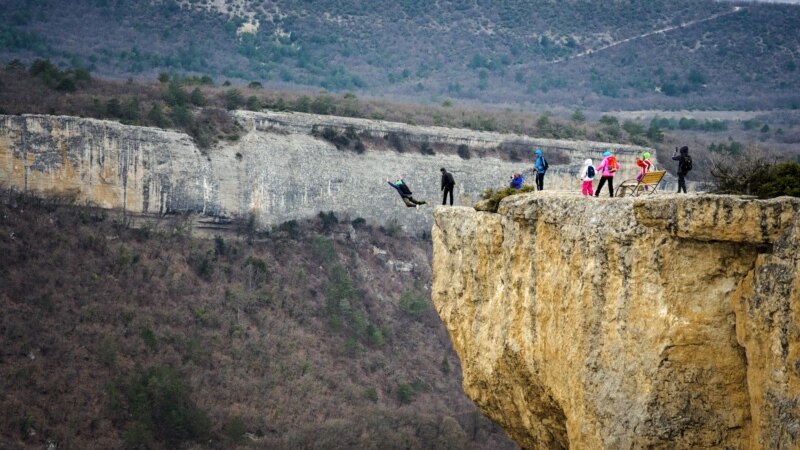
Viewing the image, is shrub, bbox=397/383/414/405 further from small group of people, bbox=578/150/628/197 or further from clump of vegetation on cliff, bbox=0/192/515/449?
small group of people, bbox=578/150/628/197

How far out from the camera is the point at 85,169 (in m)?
52.7

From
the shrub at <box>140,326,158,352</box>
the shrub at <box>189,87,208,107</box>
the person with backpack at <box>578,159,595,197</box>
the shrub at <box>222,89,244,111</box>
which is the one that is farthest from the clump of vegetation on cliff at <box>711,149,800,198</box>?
the shrub at <box>222,89,244,111</box>

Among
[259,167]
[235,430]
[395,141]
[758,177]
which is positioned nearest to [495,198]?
[758,177]

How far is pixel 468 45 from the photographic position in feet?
395

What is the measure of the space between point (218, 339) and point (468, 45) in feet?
238

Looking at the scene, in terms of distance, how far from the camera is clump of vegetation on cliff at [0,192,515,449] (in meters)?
43.6

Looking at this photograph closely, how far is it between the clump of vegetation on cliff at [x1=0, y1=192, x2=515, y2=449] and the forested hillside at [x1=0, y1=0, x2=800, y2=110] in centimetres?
4191

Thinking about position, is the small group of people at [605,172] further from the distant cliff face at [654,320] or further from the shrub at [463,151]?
the shrub at [463,151]

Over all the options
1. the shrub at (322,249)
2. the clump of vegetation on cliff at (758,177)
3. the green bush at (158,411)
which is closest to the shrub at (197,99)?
the shrub at (322,249)

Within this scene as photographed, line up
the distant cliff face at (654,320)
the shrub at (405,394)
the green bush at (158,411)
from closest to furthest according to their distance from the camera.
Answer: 1. the distant cliff face at (654,320)
2. the green bush at (158,411)
3. the shrub at (405,394)

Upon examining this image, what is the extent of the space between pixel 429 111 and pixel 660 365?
197ft

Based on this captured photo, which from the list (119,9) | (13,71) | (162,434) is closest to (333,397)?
(162,434)

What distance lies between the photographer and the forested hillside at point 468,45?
10319 centimetres

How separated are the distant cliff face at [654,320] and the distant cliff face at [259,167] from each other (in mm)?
36010
